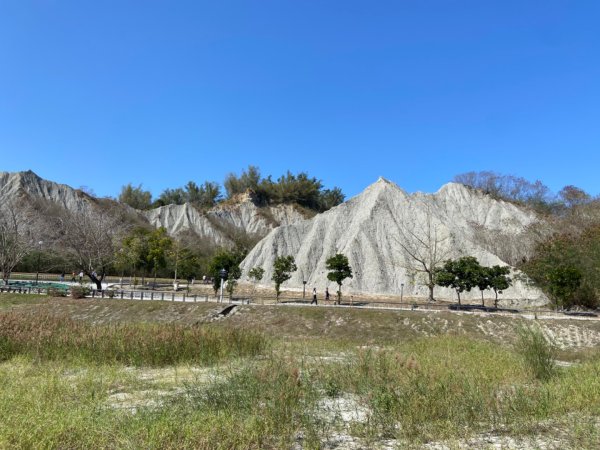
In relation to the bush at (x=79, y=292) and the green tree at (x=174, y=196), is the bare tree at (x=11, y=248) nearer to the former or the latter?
the bush at (x=79, y=292)

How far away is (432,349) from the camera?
48.9 ft

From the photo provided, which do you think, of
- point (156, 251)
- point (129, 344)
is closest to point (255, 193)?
point (156, 251)

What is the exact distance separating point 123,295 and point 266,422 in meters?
41.2

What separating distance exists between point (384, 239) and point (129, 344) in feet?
176

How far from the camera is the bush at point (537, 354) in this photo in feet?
35.3

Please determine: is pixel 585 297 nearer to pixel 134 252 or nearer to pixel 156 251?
pixel 134 252

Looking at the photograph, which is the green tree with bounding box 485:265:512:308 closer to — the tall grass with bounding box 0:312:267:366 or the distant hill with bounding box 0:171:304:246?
the tall grass with bounding box 0:312:267:366

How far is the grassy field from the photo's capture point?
6.50 metres

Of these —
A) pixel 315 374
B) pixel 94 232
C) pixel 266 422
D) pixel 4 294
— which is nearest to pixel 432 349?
pixel 315 374

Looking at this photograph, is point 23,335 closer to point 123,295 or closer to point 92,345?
point 92,345

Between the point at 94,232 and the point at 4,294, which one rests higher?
the point at 94,232

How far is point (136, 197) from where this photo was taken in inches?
4906

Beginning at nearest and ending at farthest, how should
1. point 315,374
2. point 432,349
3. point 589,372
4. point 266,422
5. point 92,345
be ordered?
point 266,422, point 315,374, point 589,372, point 92,345, point 432,349

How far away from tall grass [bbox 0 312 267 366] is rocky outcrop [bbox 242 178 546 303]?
1608 inches
